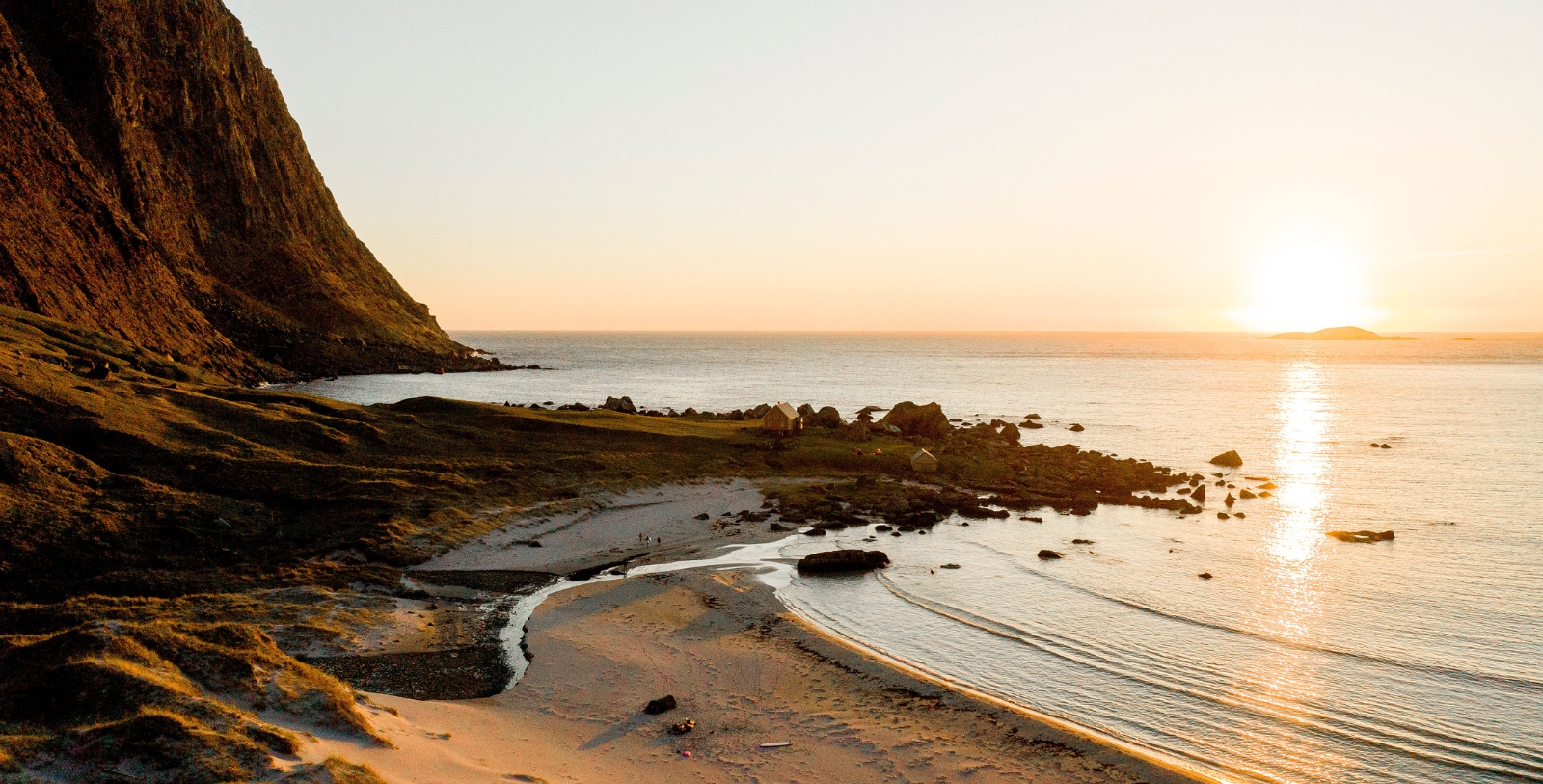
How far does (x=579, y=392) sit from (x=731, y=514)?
294 feet

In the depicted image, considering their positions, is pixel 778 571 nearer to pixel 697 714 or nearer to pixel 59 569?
pixel 697 714

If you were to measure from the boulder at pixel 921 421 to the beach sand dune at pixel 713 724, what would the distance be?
143 ft

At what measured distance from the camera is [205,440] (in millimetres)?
39656

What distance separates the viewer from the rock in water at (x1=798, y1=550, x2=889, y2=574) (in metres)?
35.0

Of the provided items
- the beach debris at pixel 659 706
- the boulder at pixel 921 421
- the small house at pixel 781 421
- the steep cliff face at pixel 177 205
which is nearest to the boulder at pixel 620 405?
the small house at pixel 781 421

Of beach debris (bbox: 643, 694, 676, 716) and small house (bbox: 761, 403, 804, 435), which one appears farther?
small house (bbox: 761, 403, 804, 435)

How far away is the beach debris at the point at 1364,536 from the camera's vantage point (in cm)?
4362

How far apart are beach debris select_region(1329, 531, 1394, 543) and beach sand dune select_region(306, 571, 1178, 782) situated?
106ft

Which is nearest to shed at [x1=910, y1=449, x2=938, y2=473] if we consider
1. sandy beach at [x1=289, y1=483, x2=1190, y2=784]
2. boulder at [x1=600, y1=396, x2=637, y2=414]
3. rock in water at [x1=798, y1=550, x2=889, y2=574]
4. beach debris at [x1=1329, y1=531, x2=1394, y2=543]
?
rock in water at [x1=798, y1=550, x2=889, y2=574]

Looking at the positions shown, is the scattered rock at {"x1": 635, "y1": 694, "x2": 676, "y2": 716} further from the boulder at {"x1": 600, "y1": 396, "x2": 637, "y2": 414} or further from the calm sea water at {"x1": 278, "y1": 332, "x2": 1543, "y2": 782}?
the boulder at {"x1": 600, "y1": 396, "x2": 637, "y2": 414}

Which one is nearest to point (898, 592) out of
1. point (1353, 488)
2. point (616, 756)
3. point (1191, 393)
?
point (616, 756)

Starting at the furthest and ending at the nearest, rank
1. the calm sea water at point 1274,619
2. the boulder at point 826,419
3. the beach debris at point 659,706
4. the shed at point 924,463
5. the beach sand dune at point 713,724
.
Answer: the boulder at point 826,419, the shed at point 924,463, the calm sea water at point 1274,619, the beach debris at point 659,706, the beach sand dune at point 713,724

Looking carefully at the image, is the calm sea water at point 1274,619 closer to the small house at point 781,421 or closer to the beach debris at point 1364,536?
the beach debris at point 1364,536

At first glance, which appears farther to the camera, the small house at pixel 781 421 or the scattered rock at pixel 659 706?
the small house at pixel 781 421
